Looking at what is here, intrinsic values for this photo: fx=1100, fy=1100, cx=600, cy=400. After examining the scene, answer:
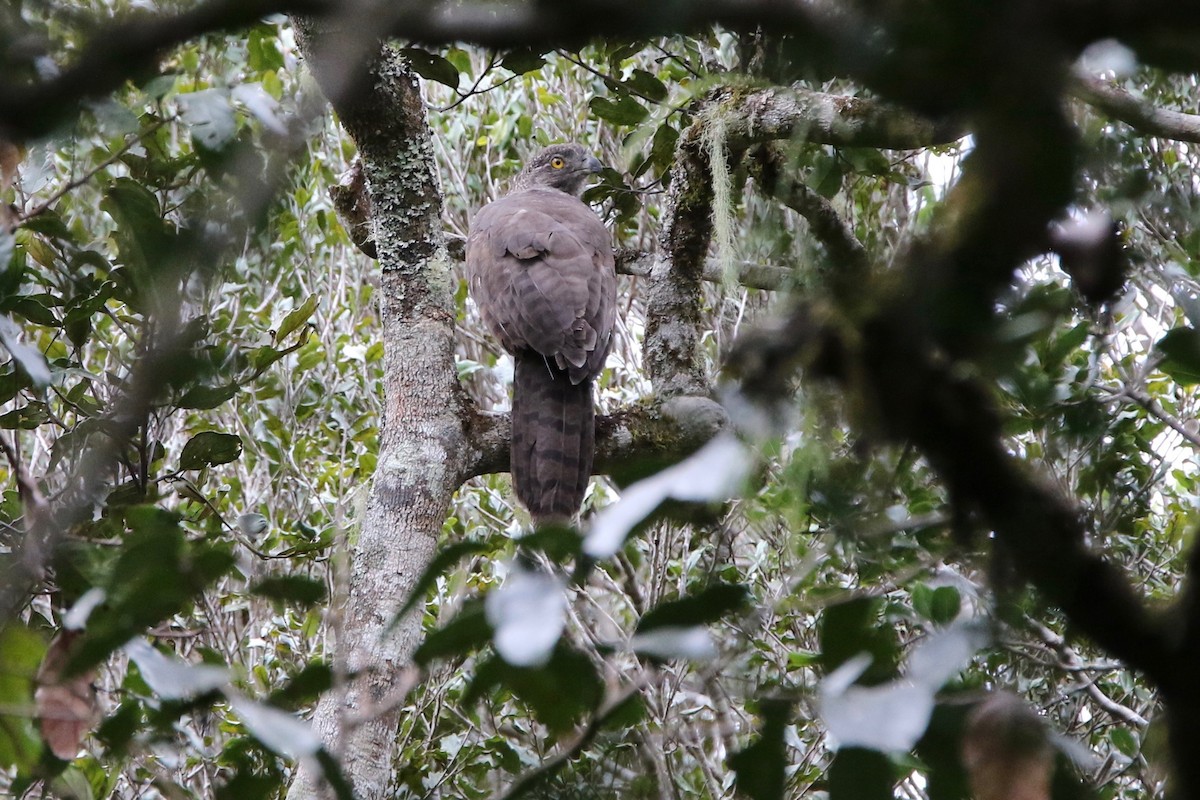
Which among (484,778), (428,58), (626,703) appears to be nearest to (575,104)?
(428,58)

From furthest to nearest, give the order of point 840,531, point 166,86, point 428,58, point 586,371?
1. point 586,371
2. point 428,58
3. point 166,86
4. point 840,531

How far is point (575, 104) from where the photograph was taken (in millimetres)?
6676

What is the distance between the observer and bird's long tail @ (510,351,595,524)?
10.9ft

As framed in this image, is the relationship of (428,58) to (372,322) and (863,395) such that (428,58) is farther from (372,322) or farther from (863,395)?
(372,322)

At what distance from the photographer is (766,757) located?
76 centimetres

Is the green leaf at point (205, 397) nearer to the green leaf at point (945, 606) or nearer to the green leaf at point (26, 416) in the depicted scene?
the green leaf at point (26, 416)

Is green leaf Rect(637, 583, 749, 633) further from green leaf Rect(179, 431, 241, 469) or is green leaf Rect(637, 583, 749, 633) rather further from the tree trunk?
green leaf Rect(179, 431, 241, 469)

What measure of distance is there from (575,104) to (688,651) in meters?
6.24

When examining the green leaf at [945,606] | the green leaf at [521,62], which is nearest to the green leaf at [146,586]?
the green leaf at [945,606]

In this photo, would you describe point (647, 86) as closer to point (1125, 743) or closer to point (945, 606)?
point (945, 606)

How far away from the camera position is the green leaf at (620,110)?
3.32 metres

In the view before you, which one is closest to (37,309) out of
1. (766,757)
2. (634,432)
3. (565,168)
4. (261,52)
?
(261,52)

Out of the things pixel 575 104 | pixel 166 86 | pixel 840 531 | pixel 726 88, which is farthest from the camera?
pixel 575 104

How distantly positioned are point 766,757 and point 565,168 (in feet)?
16.4
